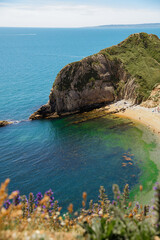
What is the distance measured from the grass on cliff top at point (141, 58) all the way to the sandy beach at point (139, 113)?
474 cm

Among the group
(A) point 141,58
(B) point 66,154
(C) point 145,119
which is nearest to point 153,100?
(C) point 145,119

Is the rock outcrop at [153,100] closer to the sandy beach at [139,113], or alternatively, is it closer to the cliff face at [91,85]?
the sandy beach at [139,113]

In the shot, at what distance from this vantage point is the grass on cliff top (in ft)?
225

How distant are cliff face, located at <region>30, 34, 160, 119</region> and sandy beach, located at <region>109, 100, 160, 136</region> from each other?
131 inches

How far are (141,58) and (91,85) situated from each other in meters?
25.6

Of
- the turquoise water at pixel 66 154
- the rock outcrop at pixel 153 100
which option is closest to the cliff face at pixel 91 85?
the rock outcrop at pixel 153 100

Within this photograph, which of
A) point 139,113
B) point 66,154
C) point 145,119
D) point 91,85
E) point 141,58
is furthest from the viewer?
point 141,58

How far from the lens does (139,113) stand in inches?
2381

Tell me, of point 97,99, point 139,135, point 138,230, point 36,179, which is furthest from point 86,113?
point 138,230

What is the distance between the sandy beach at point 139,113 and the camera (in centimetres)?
5371

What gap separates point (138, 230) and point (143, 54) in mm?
82621

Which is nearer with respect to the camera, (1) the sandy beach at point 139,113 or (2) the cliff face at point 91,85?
(1) the sandy beach at point 139,113

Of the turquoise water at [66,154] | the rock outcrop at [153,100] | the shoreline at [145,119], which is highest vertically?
the rock outcrop at [153,100]

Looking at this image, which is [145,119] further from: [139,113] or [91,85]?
[91,85]
